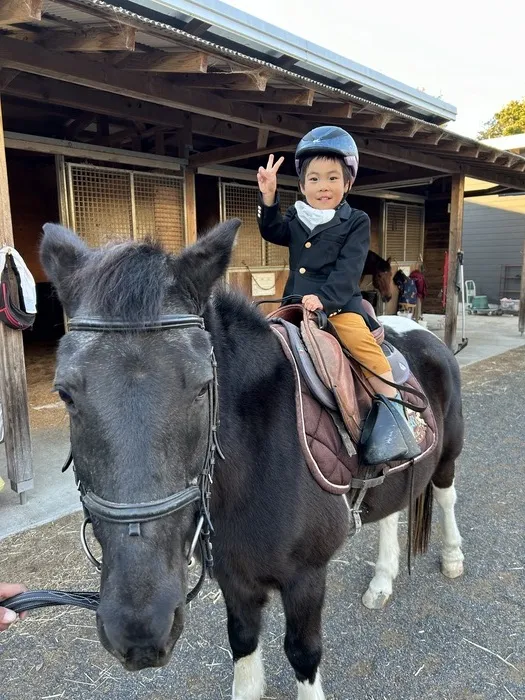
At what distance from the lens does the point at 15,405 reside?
3.38 metres

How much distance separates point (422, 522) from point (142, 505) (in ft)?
7.60

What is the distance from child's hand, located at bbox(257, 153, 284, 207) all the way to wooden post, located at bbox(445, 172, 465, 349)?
7170mm

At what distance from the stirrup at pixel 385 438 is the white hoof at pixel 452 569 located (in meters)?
1.43

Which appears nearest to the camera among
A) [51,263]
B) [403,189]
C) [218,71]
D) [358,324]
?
[51,263]

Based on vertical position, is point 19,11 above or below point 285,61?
below

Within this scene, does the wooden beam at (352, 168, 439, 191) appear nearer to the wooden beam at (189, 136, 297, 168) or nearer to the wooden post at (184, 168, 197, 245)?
the wooden beam at (189, 136, 297, 168)

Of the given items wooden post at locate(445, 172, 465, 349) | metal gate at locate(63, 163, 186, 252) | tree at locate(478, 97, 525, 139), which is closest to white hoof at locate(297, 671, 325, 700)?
metal gate at locate(63, 163, 186, 252)

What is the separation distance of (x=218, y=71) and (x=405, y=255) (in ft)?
28.2

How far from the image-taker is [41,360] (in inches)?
327

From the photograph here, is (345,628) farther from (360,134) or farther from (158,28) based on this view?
(360,134)

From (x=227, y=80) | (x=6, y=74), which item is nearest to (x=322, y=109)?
(x=227, y=80)

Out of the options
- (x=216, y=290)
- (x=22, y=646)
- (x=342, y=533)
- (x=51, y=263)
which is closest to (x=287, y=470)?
(x=342, y=533)

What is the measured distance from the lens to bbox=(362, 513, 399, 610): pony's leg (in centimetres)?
254

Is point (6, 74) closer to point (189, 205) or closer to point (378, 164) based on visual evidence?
point (189, 205)
